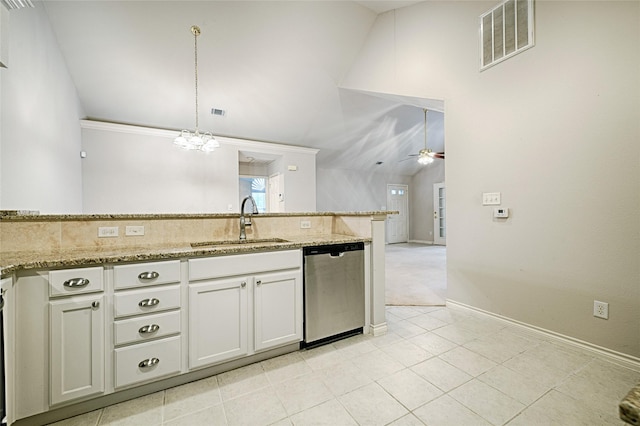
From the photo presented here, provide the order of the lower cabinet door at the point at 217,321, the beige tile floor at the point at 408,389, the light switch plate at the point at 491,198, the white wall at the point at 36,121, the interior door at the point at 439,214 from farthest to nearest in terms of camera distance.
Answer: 1. the interior door at the point at 439,214
2. the light switch plate at the point at 491,198
3. the white wall at the point at 36,121
4. the lower cabinet door at the point at 217,321
5. the beige tile floor at the point at 408,389

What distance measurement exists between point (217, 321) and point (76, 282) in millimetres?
805

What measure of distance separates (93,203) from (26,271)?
13.3 feet

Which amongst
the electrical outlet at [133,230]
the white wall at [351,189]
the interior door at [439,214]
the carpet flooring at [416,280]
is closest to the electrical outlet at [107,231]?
the electrical outlet at [133,230]

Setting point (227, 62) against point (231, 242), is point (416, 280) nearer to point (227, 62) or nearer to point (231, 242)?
point (231, 242)

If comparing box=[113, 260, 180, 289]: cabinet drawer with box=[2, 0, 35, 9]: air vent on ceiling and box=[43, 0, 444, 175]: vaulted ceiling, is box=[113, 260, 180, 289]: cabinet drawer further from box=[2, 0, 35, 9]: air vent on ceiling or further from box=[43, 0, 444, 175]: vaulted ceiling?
box=[43, 0, 444, 175]: vaulted ceiling

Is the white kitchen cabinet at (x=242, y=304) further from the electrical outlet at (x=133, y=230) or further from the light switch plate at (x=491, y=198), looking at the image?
the light switch plate at (x=491, y=198)

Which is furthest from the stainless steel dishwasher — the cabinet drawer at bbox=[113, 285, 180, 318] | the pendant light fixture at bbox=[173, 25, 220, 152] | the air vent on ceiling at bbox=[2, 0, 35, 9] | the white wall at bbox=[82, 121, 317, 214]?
the white wall at bbox=[82, 121, 317, 214]

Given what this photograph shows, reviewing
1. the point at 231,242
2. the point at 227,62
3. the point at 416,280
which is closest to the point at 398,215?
the point at 416,280

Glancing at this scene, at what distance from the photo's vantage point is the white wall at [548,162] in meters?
1.90

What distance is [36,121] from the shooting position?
2789 mm

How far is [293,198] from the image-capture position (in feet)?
21.2

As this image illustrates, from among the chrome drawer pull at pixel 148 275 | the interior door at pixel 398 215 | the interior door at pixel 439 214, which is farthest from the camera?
the interior door at pixel 398 215

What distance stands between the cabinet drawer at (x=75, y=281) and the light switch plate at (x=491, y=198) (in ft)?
10.4

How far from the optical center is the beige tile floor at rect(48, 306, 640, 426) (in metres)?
1.47
